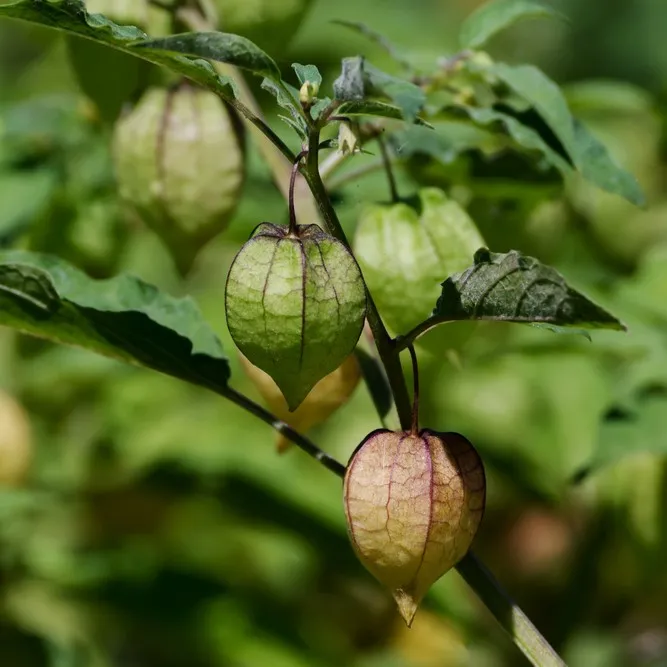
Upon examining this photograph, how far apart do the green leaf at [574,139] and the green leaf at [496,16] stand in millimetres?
109

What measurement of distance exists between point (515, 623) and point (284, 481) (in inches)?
38.7

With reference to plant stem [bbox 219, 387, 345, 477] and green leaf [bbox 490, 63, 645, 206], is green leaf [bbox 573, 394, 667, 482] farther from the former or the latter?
plant stem [bbox 219, 387, 345, 477]

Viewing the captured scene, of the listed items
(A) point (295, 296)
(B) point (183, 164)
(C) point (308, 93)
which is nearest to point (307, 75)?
(C) point (308, 93)

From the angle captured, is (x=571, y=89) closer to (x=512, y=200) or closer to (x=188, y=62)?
(x=512, y=200)

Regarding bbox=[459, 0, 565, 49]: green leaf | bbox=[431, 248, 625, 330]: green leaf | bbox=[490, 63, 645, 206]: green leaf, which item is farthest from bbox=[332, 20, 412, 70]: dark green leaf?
bbox=[431, 248, 625, 330]: green leaf

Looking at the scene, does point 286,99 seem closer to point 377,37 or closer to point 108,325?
point 108,325

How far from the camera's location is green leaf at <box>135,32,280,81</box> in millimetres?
610

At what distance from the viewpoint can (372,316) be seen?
27.1 inches

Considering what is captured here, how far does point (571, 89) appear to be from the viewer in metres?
1.51

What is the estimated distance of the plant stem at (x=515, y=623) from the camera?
2.27ft

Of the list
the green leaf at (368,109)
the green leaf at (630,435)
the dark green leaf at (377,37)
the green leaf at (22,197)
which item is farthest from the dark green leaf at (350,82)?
the green leaf at (22,197)

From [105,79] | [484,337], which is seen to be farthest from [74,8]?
[484,337]

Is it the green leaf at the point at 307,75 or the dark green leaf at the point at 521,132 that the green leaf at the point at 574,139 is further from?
the green leaf at the point at 307,75

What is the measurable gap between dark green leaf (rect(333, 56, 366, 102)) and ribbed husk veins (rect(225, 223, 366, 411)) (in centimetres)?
7
